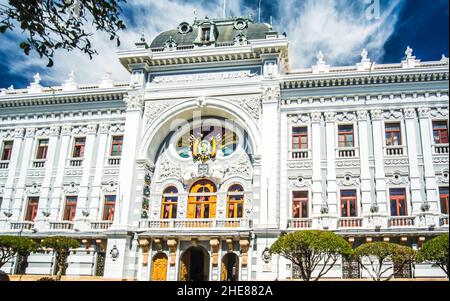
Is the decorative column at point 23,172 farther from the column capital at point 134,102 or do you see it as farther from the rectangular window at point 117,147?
the column capital at point 134,102

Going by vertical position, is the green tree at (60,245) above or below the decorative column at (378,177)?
below

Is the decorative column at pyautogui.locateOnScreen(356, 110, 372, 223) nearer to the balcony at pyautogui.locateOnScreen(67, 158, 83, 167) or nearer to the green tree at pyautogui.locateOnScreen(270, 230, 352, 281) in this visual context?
the green tree at pyautogui.locateOnScreen(270, 230, 352, 281)

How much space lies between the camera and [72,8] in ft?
23.0

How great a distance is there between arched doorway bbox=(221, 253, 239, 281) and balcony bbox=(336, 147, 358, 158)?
7602 mm

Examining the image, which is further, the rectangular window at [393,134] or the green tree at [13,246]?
the rectangular window at [393,134]

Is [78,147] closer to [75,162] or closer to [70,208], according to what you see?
[75,162]

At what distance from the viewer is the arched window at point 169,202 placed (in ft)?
80.4

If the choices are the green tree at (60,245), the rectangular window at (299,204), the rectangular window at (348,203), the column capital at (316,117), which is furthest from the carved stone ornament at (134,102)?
the rectangular window at (348,203)

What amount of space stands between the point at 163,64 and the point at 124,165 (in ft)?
21.3

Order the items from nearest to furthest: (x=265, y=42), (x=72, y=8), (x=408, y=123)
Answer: (x=72, y=8) < (x=408, y=123) < (x=265, y=42)

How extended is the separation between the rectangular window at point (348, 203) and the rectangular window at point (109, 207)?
12514mm

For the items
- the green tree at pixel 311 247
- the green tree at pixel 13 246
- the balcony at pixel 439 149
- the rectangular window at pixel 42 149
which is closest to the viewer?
the green tree at pixel 311 247
